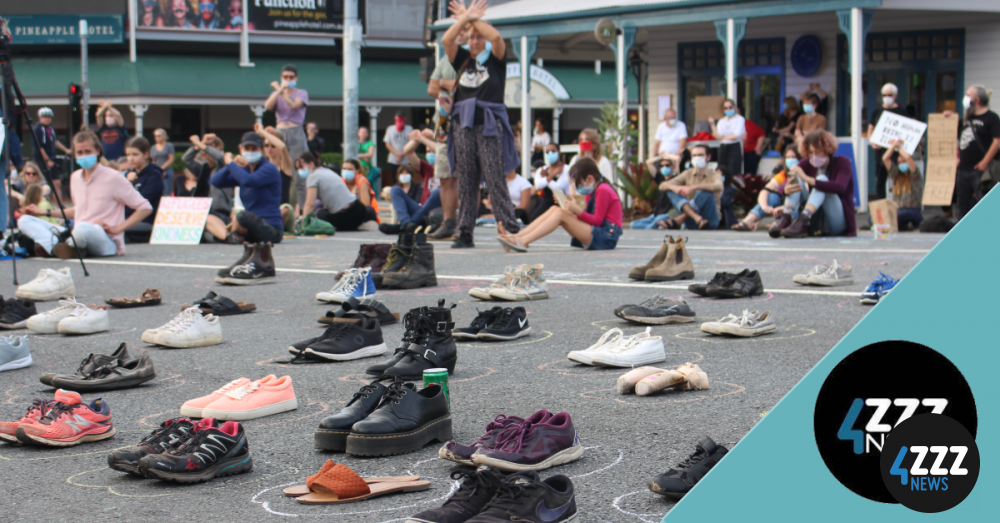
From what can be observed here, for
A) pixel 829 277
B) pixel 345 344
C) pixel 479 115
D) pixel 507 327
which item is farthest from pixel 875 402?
pixel 479 115

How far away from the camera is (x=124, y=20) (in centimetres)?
3059

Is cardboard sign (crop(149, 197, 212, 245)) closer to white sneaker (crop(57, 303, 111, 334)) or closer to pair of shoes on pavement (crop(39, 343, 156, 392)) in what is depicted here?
white sneaker (crop(57, 303, 111, 334))

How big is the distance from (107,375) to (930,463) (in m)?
3.61

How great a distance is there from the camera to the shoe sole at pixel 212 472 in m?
3.02

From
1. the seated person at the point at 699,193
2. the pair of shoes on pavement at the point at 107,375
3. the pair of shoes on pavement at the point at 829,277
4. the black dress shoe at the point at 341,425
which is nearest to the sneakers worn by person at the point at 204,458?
the black dress shoe at the point at 341,425

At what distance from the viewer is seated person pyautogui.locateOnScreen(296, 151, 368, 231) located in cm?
1475

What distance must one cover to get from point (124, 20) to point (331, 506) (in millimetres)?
30812

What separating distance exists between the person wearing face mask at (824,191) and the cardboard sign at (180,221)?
722 centimetres

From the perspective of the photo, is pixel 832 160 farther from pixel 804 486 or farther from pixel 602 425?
pixel 804 486

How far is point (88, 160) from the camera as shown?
11.1 m

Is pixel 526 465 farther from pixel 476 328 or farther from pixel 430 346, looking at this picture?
pixel 476 328

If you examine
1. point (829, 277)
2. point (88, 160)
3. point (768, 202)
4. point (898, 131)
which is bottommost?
point (829, 277)

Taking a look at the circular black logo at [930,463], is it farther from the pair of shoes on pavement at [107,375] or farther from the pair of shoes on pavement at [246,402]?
the pair of shoes on pavement at [107,375]

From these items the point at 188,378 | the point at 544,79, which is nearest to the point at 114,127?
the point at 544,79
